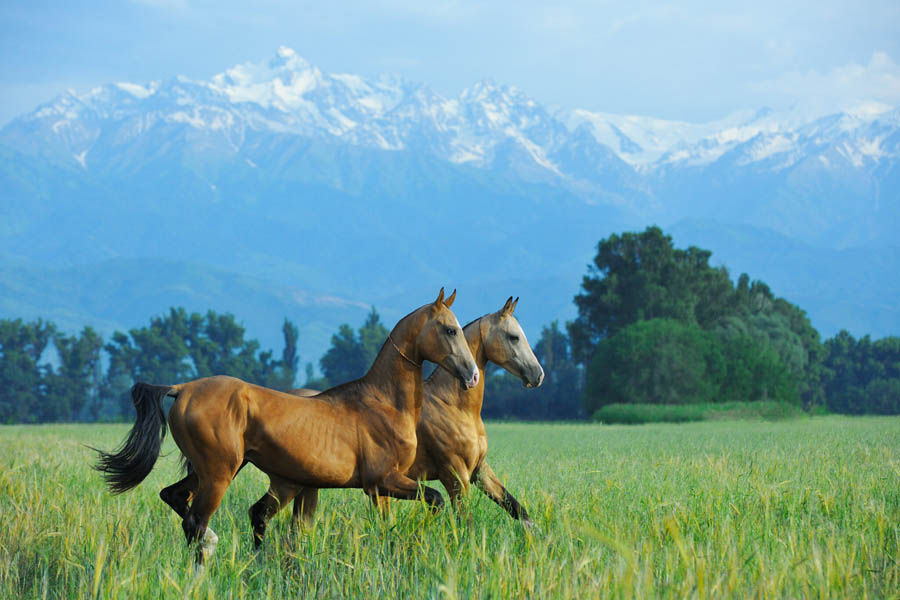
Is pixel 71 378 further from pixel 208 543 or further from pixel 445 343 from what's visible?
pixel 445 343

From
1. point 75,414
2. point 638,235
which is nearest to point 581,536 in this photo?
point 638,235

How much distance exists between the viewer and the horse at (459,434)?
7812 millimetres

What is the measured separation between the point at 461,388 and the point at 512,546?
1941 mm

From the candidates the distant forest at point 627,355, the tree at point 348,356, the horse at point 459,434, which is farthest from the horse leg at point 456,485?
the tree at point 348,356

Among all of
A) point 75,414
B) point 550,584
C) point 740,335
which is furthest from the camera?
point 75,414

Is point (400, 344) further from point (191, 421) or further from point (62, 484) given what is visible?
point (62, 484)

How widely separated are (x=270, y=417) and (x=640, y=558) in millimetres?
2819

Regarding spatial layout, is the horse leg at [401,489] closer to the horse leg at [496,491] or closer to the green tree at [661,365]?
the horse leg at [496,491]

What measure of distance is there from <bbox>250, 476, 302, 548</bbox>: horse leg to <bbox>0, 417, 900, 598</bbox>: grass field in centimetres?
12

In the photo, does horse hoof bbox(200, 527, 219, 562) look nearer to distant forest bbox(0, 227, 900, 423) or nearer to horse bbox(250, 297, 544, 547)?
horse bbox(250, 297, 544, 547)

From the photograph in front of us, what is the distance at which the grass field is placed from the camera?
5.46m

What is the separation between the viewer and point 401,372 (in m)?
7.14

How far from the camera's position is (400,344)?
7.11 metres

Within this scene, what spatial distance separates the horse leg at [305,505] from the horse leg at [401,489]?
1.12m
